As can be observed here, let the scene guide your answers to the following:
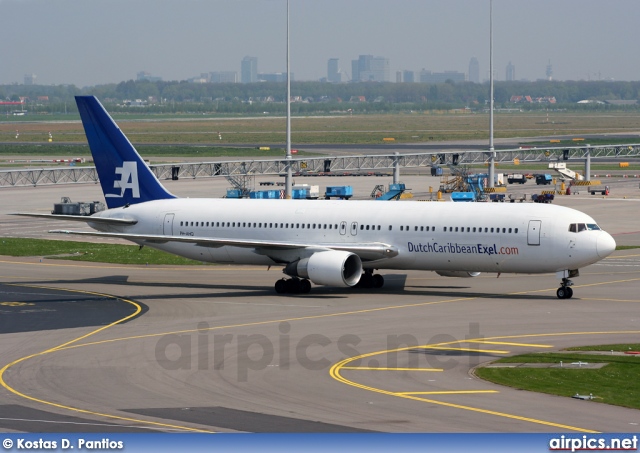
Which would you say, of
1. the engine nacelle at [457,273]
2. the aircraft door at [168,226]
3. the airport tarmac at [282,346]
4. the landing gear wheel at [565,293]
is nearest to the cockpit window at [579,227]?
the landing gear wheel at [565,293]

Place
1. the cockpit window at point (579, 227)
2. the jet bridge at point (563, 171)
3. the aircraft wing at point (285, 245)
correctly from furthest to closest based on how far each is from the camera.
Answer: the jet bridge at point (563, 171) < the aircraft wing at point (285, 245) < the cockpit window at point (579, 227)

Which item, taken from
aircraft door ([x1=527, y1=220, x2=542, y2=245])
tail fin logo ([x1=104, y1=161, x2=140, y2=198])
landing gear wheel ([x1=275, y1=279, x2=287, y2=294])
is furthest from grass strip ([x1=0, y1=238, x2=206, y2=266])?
aircraft door ([x1=527, y1=220, x2=542, y2=245])

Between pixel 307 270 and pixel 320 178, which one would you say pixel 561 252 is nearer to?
pixel 307 270

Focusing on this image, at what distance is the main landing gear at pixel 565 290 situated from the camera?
5678 centimetres

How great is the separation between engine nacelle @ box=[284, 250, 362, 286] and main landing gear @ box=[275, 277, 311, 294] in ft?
2.65

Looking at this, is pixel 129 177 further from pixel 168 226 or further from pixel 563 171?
pixel 563 171

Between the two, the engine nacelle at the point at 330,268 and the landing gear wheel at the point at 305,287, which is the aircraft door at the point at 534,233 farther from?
the landing gear wheel at the point at 305,287

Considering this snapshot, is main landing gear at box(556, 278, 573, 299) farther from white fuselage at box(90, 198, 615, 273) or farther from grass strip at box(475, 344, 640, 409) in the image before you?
grass strip at box(475, 344, 640, 409)

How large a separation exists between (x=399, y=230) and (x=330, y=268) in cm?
462

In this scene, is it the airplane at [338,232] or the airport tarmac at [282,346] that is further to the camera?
the airplane at [338,232]

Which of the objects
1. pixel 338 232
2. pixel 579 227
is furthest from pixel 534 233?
pixel 338 232

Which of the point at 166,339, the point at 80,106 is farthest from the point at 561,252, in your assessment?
Result: the point at 80,106

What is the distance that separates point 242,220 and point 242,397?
29.9 metres

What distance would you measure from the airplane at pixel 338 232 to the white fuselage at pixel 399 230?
0.06 metres
